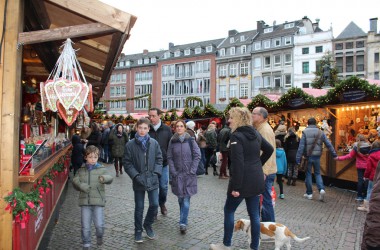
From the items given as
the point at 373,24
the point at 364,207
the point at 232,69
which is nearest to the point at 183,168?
the point at 364,207

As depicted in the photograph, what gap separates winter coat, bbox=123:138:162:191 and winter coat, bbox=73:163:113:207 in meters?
0.38

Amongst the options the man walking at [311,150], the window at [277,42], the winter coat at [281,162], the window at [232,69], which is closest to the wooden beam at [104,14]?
the man walking at [311,150]

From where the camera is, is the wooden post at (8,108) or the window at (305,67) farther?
the window at (305,67)

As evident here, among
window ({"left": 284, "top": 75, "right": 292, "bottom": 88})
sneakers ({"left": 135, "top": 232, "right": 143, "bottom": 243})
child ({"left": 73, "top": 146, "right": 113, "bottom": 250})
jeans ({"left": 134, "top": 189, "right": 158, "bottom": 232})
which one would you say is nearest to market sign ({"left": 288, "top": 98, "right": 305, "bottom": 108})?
jeans ({"left": 134, "top": 189, "right": 158, "bottom": 232})

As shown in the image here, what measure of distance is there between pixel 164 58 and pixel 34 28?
182 ft

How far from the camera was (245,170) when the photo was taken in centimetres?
423

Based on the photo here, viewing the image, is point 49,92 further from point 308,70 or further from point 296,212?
point 308,70

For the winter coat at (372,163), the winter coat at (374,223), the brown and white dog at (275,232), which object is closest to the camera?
the winter coat at (374,223)

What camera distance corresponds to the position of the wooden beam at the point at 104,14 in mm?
3768

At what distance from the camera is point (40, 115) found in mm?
8164

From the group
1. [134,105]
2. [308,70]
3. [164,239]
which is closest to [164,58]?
[134,105]

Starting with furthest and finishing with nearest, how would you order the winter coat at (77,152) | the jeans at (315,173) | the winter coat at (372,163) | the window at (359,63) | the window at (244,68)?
1. the window at (244,68)
2. the window at (359,63)
3. the winter coat at (77,152)
4. the jeans at (315,173)
5. the winter coat at (372,163)

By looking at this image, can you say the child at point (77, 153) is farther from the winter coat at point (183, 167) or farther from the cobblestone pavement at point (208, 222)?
the winter coat at point (183, 167)

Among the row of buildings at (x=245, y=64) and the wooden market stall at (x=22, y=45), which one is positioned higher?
the row of buildings at (x=245, y=64)
